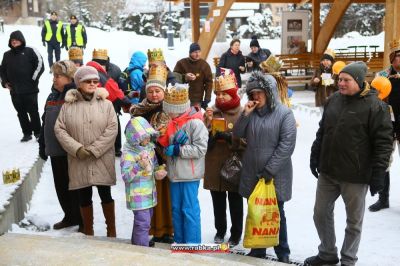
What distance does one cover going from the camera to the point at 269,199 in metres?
3.62

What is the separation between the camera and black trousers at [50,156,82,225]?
14.6 feet

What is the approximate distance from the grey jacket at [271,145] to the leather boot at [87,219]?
143cm

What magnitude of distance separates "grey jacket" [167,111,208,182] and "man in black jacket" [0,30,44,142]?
13.8 feet

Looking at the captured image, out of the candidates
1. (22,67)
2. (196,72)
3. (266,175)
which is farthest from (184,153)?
(22,67)

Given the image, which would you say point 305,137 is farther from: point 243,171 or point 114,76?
point 243,171

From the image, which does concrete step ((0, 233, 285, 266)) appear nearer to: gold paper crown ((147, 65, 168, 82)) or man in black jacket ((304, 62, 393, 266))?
man in black jacket ((304, 62, 393, 266))

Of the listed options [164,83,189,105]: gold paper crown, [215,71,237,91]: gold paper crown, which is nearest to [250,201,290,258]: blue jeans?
[215,71,237,91]: gold paper crown

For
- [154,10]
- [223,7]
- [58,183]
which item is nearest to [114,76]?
[58,183]

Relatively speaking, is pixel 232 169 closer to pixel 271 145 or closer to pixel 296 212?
pixel 271 145

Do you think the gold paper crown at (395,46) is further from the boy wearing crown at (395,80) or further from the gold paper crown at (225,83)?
the gold paper crown at (225,83)

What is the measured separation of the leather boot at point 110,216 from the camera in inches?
168

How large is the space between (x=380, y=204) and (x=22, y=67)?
5265 millimetres

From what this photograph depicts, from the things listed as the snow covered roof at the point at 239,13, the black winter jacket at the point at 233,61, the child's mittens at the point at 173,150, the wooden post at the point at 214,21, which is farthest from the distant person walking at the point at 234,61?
the snow covered roof at the point at 239,13

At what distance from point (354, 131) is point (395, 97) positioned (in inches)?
60.7
